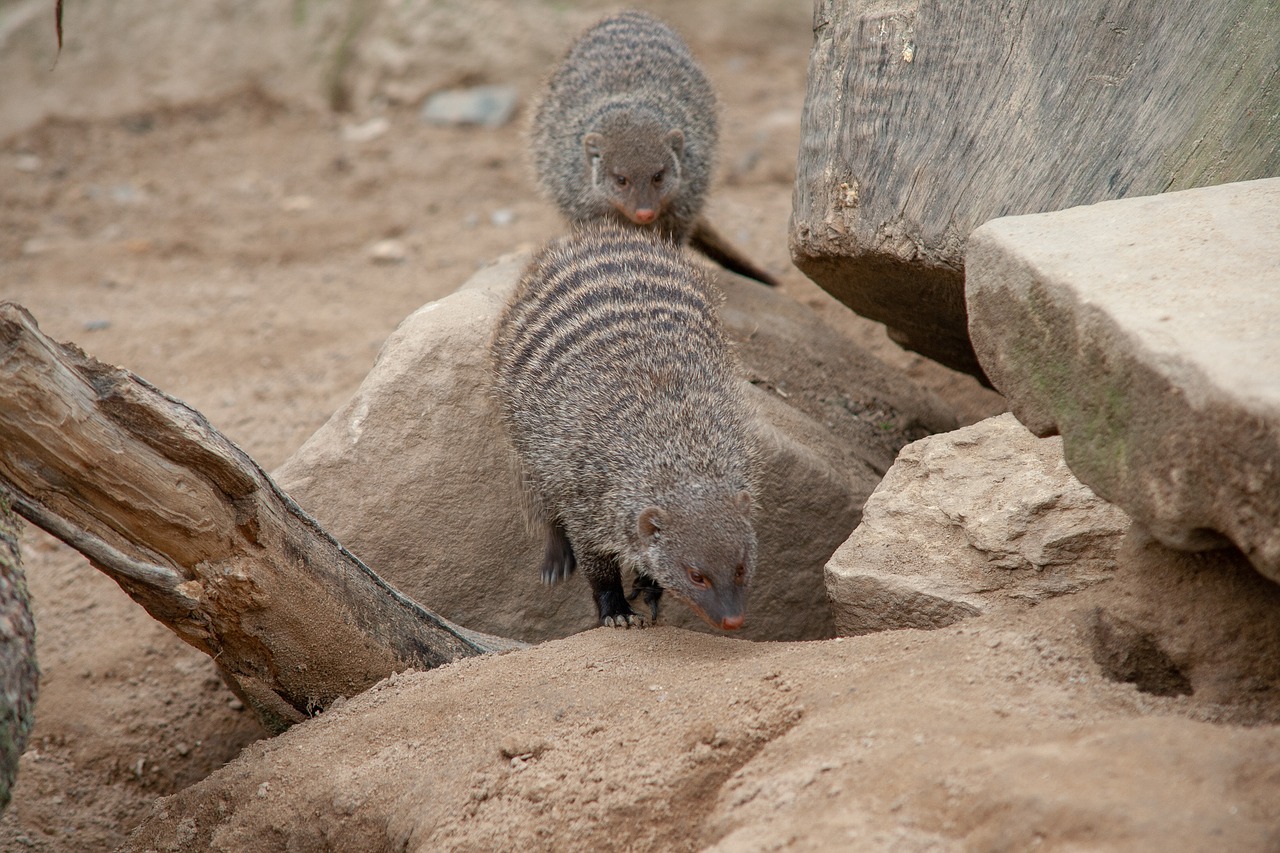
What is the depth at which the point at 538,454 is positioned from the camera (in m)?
3.38

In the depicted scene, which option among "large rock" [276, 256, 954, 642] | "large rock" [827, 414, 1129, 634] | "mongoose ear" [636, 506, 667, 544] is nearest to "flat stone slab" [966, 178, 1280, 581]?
"large rock" [827, 414, 1129, 634]

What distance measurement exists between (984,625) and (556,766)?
94 centimetres

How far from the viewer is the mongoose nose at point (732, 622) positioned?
2775mm

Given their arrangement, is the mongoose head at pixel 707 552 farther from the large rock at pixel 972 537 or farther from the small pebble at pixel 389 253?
the small pebble at pixel 389 253

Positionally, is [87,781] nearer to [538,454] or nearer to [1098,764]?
[538,454]

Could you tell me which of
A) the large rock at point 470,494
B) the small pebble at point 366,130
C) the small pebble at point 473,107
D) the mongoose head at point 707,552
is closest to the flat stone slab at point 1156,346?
the mongoose head at point 707,552

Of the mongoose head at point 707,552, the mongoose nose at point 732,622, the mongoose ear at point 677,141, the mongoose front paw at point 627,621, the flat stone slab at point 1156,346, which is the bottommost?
the mongoose front paw at point 627,621

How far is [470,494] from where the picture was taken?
3.58m

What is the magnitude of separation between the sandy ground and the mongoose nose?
0.12m

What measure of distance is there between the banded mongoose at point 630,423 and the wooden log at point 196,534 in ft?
1.87

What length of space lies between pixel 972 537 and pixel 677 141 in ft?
9.04

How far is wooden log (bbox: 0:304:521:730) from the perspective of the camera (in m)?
2.27

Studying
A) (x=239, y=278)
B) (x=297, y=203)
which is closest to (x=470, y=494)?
(x=239, y=278)

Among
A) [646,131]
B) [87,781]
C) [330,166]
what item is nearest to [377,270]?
[330,166]
